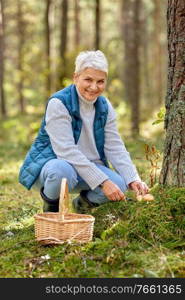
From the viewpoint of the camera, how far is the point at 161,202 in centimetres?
399

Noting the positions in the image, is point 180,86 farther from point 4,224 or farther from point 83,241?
point 4,224

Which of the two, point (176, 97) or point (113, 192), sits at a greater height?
point (176, 97)

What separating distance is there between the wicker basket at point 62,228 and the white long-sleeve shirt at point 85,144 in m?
0.42

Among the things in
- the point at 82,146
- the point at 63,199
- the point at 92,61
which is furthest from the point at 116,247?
the point at 92,61

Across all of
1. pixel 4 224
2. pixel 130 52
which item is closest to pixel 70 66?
pixel 130 52

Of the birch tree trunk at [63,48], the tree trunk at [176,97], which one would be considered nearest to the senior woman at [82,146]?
the tree trunk at [176,97]

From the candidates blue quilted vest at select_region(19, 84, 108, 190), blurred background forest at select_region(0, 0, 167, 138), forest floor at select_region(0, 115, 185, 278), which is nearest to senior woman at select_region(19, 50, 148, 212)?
blue quilted vest at select_region(19, 84, 108, 190)

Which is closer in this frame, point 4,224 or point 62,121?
point 62,121

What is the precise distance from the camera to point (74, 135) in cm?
427

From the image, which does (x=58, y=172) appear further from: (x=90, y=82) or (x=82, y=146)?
(x=90, y=82)

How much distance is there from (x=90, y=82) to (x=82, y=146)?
0.60 m

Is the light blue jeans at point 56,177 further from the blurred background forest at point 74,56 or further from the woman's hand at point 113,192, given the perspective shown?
the blurred background forest at point 74,56

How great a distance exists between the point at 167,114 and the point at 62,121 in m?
0.96

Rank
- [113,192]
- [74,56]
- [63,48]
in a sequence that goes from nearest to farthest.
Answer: [113,192] → [74,56] → [63,48]
